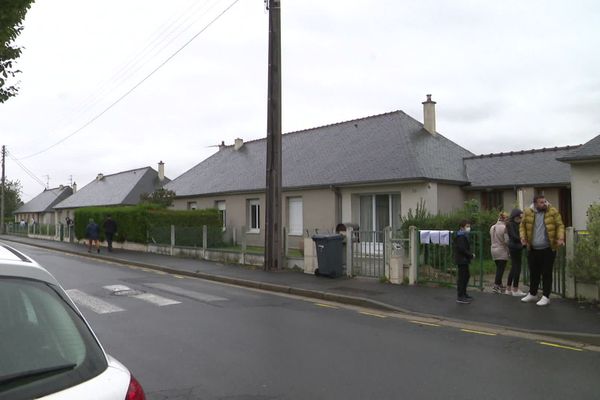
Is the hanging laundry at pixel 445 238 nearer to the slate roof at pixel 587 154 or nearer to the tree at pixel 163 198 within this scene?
the slate roof at pixel 587 154

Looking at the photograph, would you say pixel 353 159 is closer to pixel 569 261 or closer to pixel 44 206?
pixel 569 261

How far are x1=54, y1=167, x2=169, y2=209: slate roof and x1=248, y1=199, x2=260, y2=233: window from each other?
19.8m

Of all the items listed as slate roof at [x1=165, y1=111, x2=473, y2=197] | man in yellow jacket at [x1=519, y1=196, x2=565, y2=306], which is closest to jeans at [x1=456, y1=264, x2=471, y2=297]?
man in yellow jacket at [x1=519, y1=196, x2=565, y2=306]

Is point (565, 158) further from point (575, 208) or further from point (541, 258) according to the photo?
point (541, 258)

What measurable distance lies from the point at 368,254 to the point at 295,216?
10095 millimetres

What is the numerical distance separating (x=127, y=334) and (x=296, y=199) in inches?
634

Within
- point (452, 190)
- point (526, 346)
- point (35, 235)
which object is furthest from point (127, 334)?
point (35, 235)

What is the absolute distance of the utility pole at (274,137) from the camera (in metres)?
14.7

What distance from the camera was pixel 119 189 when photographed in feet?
150

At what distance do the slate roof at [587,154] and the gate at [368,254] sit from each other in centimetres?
666

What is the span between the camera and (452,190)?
63.0 feet

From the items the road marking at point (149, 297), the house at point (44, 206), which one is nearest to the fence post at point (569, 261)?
A: the road marking at point (149, 297)

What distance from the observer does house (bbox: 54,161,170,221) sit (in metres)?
43.1

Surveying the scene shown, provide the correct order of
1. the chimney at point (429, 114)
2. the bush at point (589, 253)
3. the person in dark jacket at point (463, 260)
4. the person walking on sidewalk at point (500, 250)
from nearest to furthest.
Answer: the bush at point (589, 253) < the person in dark jacket at point (463, 260) < the person walking on sidewalk at point (500, 250) < the chimney at point (429, 114)
